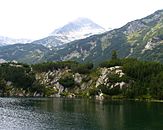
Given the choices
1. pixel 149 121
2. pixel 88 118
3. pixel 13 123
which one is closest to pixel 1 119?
pixel 13 123

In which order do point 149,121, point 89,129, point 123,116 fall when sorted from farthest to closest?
1. point 123,116
2. point 149,121
3. point 89,129

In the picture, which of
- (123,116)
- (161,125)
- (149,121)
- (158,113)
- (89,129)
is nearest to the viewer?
(89,129)

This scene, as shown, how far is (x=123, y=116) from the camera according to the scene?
154000 millimetres

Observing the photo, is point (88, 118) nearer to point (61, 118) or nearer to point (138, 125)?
point (61, 118)

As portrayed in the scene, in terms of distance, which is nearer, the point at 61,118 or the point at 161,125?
the point at 161,125

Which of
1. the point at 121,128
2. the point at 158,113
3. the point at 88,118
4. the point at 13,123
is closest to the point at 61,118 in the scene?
the point at 88,118

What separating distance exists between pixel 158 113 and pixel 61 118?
49.9 meters

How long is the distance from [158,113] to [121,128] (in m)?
51.1

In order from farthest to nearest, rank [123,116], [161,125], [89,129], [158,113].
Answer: [158,113]
[123,116]
[161,125]
[89,129]

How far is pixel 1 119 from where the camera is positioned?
138 meters

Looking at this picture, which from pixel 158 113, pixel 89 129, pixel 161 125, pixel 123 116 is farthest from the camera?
pixel 158 113

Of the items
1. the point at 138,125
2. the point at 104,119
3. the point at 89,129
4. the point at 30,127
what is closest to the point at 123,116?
the point at 104,119

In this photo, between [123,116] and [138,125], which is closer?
[138,125]

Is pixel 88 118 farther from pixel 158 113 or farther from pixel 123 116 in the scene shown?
pixel 158 113
